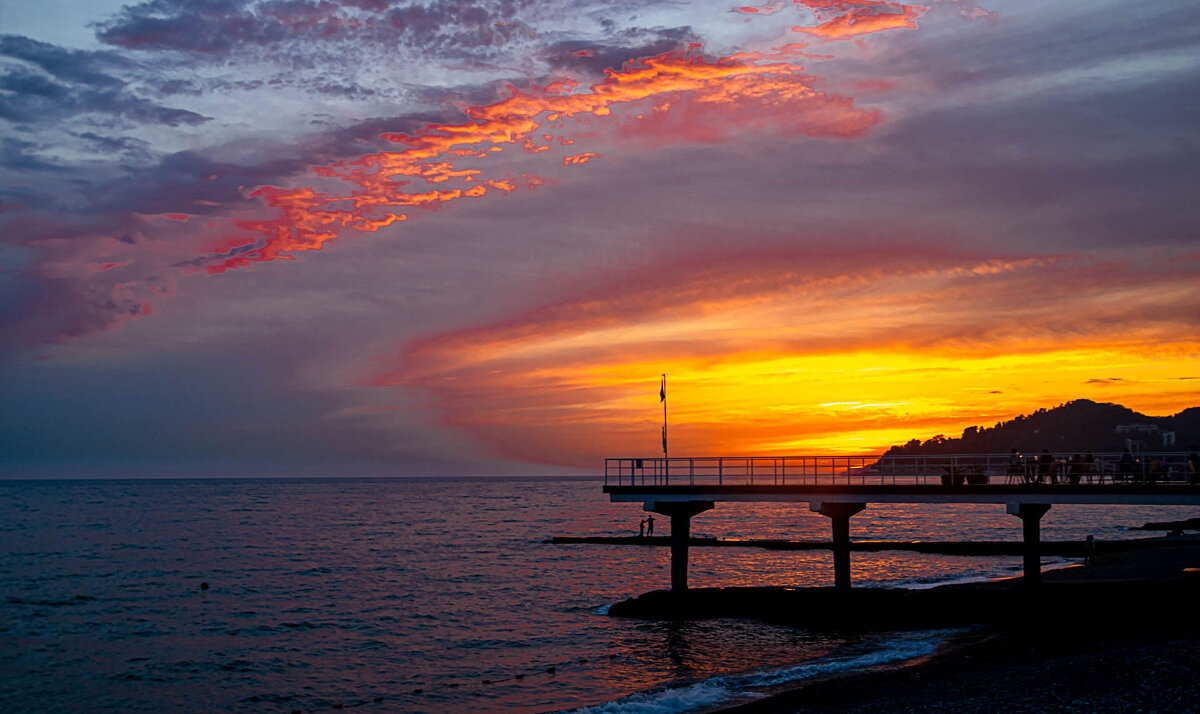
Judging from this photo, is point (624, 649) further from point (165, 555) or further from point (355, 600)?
point (165, 555)

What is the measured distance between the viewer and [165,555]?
84250 mm

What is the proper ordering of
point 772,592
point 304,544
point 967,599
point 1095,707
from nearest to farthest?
point 1095,707 → point 967,599 → point 772,592 → point 304,544

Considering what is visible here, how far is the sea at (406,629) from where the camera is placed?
29.6 meters

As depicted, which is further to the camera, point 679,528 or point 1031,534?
point 679,528

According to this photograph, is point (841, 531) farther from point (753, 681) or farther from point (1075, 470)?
point (753, 681)

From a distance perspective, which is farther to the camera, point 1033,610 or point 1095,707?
point 1033,610

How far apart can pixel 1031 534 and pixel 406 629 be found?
27239 millimetres

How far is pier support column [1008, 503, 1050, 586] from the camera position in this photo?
35.3 metres

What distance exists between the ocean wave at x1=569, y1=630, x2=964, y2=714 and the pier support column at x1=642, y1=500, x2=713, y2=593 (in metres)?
10.8

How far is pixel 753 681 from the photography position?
89.3 ft

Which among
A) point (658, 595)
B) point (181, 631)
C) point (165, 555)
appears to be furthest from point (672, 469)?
point (165, 555)

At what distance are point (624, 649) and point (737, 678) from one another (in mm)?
7929

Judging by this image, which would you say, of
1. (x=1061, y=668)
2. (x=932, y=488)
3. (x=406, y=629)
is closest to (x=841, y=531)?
(x=932, y=488)

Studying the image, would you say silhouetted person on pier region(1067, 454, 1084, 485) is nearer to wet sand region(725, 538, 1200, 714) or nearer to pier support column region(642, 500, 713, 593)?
wet sand region(725, 538, 1200, 714)
